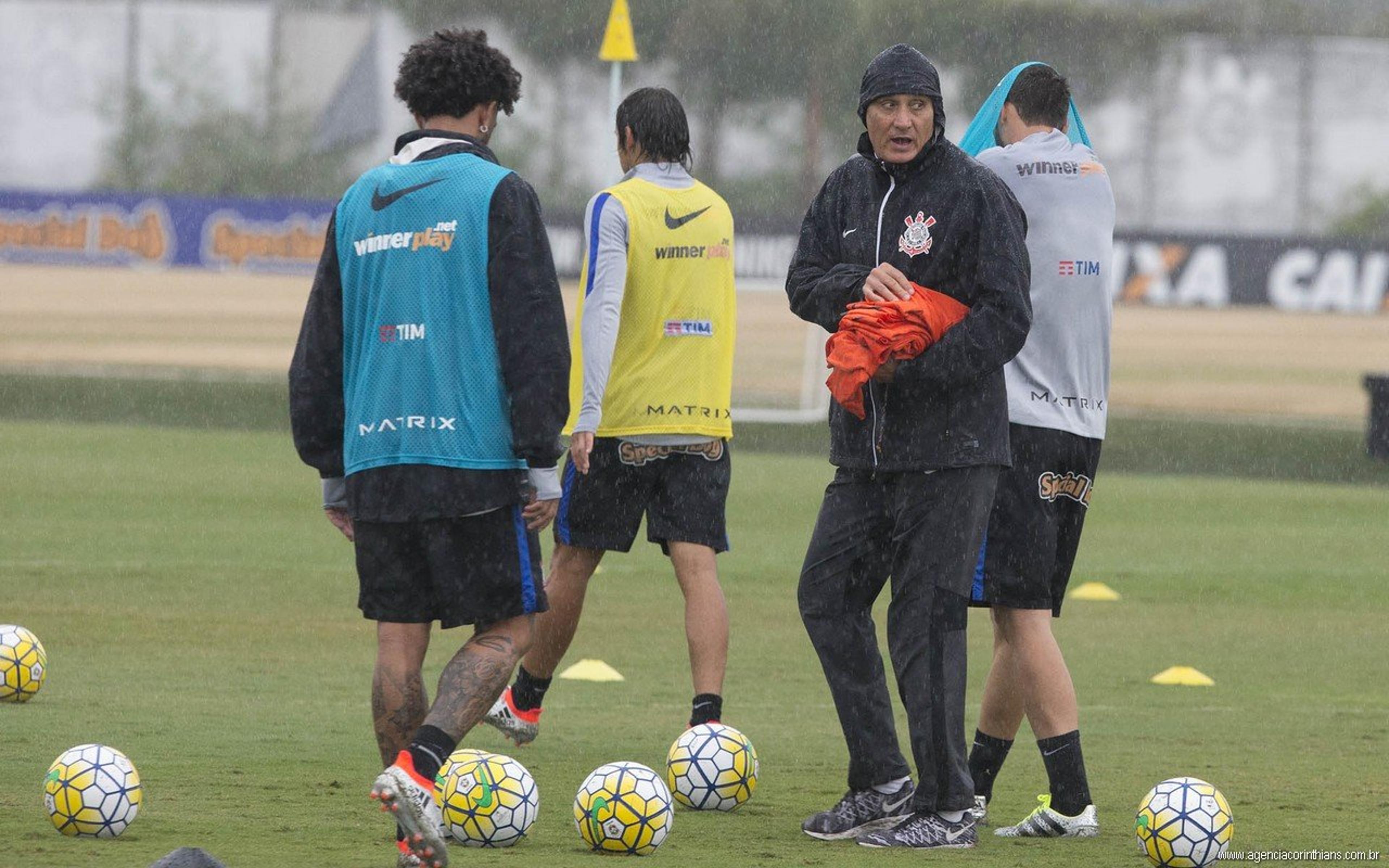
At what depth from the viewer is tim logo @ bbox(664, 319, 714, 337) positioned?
7531 millimetres

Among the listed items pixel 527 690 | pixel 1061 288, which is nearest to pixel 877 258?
pixel 1061 288

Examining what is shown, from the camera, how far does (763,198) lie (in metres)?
42.3

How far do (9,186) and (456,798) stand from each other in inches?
1512

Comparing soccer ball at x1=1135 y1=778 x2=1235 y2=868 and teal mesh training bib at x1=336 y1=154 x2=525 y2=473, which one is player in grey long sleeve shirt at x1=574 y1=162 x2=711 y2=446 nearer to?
teal mesh training bib at x1=336 y1=154 x2=525 y2=473

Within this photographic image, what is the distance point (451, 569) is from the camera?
5.55 m

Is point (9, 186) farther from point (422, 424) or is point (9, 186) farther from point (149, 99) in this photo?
point (422, 424)

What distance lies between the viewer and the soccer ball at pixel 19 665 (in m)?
7.82

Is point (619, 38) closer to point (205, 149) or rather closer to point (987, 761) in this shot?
point (987, 761)

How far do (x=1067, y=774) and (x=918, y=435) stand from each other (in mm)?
1113

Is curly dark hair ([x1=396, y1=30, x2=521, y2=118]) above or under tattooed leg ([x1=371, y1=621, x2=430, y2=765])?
above

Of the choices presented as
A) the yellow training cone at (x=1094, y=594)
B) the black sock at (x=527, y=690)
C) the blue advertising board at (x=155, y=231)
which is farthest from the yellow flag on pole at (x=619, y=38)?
the blue advertising board at (x=155, y=231)

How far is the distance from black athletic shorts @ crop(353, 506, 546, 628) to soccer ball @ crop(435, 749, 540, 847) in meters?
0.42

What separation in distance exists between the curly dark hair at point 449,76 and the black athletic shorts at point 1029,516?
5.87 ft

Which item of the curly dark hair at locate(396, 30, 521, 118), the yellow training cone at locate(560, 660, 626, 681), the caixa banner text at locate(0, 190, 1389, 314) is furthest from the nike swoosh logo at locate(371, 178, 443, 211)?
the caixa banner text at locate(0, 190, 1389, 314)
